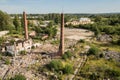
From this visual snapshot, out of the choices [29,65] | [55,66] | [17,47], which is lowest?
[29,65]

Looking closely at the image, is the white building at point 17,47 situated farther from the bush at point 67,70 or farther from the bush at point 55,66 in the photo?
the bush at point 67,70

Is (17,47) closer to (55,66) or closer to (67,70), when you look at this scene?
(55,66)

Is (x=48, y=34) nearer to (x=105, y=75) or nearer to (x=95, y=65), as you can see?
(x=95, y=65)

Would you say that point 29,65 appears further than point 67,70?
Yes

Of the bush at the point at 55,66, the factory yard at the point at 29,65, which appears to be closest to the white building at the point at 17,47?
the factory yard at the point at 29,65

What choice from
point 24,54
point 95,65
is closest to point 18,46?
point 24,54

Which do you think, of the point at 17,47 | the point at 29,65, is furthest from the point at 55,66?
the point at 17,47

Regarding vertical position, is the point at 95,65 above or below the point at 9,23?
below

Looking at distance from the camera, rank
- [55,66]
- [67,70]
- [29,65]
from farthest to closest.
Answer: [29,65] → [55,66] → [67,70]

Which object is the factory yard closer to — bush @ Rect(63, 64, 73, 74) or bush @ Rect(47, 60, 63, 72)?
→ bush @ Rect(47, 60, 63, 72)

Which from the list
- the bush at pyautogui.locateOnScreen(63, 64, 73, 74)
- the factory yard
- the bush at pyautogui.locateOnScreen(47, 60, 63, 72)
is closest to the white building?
the factory yard

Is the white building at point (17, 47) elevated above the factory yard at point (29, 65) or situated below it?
above
